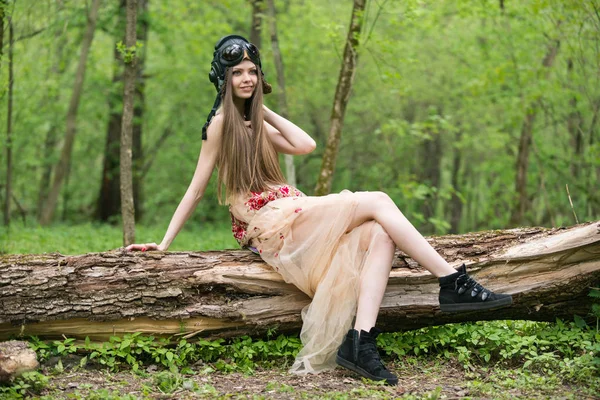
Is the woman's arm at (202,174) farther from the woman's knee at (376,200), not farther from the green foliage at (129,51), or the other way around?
the green foliage at (129,51)

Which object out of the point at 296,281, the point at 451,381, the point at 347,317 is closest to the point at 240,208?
the point at 296,281

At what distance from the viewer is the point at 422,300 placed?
432cm

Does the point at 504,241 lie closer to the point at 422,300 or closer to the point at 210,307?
the point at 422,300

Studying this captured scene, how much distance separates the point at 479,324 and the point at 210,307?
1.93 m

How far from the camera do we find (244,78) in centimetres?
444

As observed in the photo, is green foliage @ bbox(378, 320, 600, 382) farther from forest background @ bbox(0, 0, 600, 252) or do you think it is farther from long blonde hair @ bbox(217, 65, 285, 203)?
forest background @ bbox(0, 0, 600, 252)

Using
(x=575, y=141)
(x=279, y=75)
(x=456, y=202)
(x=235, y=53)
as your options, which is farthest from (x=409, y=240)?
(x=456, y=202)

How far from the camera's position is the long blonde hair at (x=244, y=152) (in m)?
4.41

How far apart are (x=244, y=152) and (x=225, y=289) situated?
948 mm

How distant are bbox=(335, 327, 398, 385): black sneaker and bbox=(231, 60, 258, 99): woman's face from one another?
1790 millimetres

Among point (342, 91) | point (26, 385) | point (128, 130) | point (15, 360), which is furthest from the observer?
point (342, 91)

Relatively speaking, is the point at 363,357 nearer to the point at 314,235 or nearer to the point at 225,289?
the point at 314,235

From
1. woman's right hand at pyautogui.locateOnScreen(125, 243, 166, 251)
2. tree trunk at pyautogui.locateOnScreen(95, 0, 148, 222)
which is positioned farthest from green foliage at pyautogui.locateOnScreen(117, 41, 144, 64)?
tree trunk at pyautogui.locateOnScreen(95, 0, 148, 222)

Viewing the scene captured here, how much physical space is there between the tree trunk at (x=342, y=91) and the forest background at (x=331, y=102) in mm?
4888
